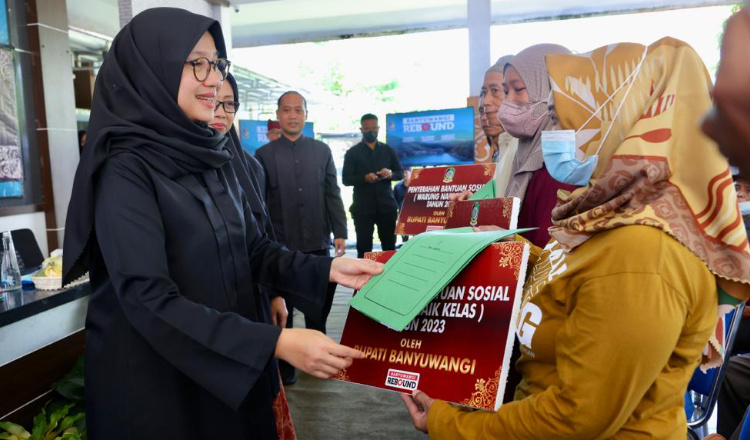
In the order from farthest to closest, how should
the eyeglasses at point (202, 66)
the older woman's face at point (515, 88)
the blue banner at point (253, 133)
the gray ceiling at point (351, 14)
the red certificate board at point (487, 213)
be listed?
1. the gray ceiling at point (351, 14)
2. the blue banner at point (253, 133)
3. the older woman's face at point (515, 88)
4. the red certificate board at point (487, 213)
5. the eyeglasses at point (202, 66)

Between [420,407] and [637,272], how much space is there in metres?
0.60

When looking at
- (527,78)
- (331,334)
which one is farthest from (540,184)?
(331,334)

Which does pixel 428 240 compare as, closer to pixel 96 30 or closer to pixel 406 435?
pixel 406 435

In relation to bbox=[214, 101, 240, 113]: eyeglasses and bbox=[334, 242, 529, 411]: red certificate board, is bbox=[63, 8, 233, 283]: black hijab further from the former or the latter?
bbox=[214, 101, 240, 113]: eyeglasses

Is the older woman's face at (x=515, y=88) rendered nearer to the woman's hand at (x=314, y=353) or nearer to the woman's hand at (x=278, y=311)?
the woman's hand at (x=278, y=311)

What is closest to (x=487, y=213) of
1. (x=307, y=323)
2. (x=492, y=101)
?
(x=492, y=101)

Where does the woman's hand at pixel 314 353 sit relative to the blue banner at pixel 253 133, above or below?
below

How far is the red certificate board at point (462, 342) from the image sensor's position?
0.97 m

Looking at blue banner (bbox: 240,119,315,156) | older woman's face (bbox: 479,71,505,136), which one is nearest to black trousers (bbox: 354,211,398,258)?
blue banner (bbox: 240,119,315,156)

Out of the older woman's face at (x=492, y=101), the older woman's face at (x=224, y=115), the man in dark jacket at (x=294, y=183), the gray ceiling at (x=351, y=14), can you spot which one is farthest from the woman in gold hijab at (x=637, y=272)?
the gray ceiling at (x=351, y=14)

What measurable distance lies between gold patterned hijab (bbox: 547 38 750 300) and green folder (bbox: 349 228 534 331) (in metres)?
0.19

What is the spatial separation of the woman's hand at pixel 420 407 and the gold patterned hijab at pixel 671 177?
47 centimetres

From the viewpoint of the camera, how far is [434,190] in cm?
272

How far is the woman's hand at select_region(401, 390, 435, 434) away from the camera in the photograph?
121 cm
